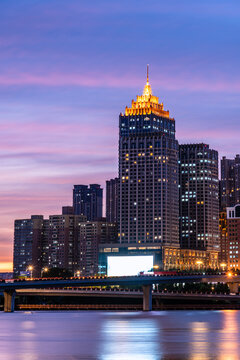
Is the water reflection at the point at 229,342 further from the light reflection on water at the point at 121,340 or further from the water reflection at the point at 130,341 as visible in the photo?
the water reflection at the point at 130,341

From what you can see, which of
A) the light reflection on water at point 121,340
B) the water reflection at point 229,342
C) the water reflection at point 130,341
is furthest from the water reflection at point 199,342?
the water reflection at point 130,341

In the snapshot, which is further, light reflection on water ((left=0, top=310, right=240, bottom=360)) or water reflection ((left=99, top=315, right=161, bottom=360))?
water reflection ((left=99, top=315, right=161, bottom=360))

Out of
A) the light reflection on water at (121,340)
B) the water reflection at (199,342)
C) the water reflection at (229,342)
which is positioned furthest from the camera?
the light reflection on water at (121,340)

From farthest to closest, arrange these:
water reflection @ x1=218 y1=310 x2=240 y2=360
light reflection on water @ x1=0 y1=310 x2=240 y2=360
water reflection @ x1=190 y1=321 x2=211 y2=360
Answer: light reflection on water @ x1=0 y1=310 x2=240 y2=360, water reflection @ x1=190 y1=321 x2=211 y2=360, water reflection @ x1=218 y1=310 x2=240 y2=360

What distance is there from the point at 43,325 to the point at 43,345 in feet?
157

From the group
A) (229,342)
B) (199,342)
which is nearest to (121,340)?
(199,342)

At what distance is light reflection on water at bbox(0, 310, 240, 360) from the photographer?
336 feet

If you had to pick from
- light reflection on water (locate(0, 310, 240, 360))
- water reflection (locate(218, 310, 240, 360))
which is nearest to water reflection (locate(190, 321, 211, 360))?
light reflection on water (locate(0, 310, 240, 360))

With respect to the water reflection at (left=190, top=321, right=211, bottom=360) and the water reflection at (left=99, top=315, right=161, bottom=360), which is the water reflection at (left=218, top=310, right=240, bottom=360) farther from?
the water reflection at (left=99, top=315, right=161, bottom=360)

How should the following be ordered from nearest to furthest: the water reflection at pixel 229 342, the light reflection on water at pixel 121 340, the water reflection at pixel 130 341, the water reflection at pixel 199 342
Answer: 1. the water reflection at pixel 229 342
2. the water reflection at pixel 199 342
3. the light reflection on water at pixel 121 340
4. the water reflection at pixel 130 341

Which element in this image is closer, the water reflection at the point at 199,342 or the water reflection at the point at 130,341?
the water reflection at the point at 199,342

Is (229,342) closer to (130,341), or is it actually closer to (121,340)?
(130,341)

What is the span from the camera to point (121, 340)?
125 meters

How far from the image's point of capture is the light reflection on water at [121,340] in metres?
103
